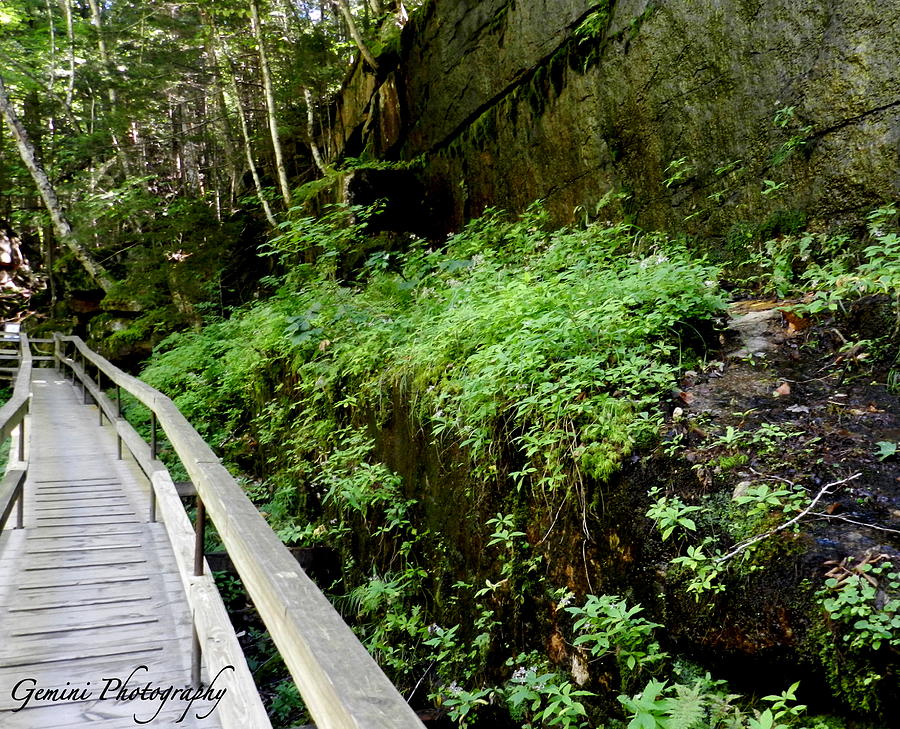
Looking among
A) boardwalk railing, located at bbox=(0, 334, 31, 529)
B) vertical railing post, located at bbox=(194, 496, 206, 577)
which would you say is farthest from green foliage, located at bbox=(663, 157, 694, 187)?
boardwalk railing, located at bbox=(0, 334, 31, 529)

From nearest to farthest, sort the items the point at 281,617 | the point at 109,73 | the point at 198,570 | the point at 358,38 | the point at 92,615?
the point at 281,617
the point at 198,570
the point at 92,615
the point at 358,38
the point at 109,73

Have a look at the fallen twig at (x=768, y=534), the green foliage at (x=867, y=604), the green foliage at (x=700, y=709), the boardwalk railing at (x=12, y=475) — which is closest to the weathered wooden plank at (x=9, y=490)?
the boardwalk railing at (x=12, y=475)

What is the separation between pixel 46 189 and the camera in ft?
51.8

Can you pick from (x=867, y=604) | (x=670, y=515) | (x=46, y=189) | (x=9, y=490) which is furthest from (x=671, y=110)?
(x=46, y=189)

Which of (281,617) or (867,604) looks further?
(867,604)

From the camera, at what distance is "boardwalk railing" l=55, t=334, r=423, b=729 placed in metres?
1.35

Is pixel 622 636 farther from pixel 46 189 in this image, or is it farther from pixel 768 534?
pixel 46 189

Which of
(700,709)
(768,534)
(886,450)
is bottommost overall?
(700,709)

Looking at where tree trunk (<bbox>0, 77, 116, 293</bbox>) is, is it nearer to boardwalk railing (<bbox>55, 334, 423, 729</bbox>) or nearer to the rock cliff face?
the rock cliff face

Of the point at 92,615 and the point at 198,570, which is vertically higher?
the point at 198,570

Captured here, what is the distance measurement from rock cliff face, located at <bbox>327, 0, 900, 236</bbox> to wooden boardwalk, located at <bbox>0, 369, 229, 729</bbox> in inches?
221

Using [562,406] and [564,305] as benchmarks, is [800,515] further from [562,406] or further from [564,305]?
[564,305]

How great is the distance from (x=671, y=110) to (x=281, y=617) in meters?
6.22

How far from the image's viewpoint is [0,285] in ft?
71.7
